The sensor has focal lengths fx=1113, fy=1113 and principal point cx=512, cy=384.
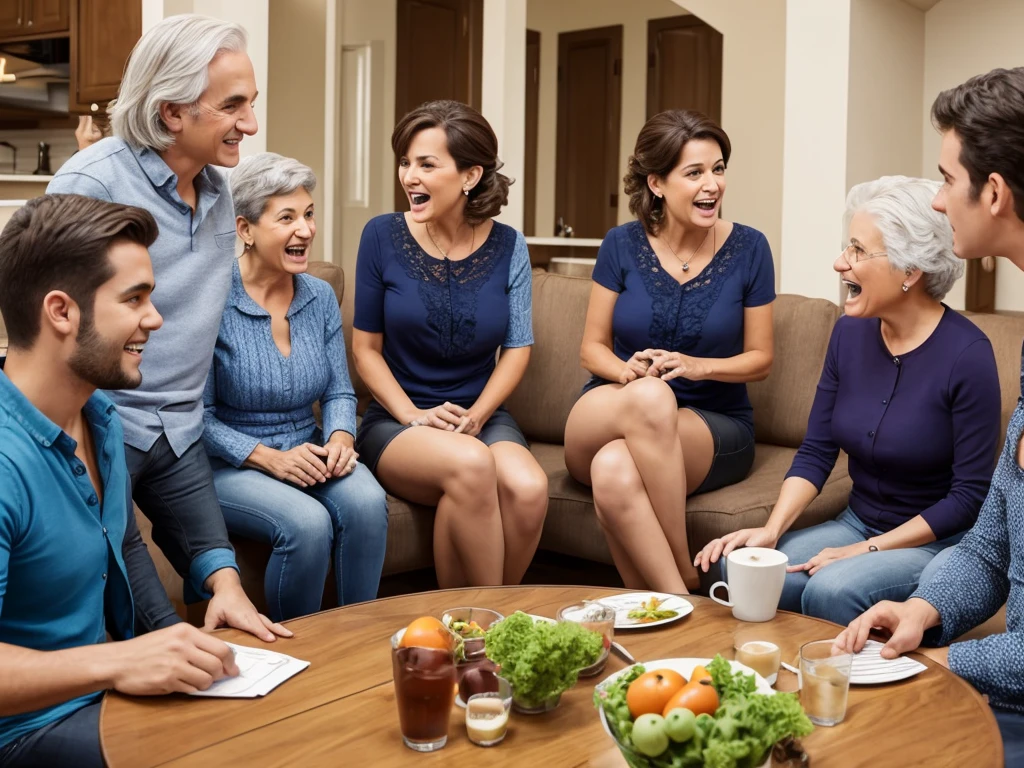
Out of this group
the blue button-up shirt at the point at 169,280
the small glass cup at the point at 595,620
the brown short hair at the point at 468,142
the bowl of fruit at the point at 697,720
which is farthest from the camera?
the brown short hair at the point at 468,142

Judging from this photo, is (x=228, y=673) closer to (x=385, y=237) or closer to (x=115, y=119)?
(x=115, y=119)

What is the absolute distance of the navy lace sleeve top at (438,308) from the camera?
2875mm

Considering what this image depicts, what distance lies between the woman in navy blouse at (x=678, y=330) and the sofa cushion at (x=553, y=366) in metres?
0.28

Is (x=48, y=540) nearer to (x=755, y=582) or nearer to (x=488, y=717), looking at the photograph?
(x=488, y=717)

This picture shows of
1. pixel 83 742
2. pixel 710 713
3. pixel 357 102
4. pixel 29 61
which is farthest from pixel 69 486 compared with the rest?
pixel 29 61

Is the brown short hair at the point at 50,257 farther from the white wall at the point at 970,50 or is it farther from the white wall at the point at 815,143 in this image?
the white wall at the point at 970,50

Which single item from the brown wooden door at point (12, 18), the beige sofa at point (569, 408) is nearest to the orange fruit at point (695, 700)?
the beige sofa at point (569, 408)

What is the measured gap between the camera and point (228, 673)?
1.41 meters

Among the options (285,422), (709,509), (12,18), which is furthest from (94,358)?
(12,18)

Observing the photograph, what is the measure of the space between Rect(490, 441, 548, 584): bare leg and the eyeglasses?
2.78 feet

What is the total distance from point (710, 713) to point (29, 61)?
7.01 meters

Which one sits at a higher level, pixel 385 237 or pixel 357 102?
pixel 357 102

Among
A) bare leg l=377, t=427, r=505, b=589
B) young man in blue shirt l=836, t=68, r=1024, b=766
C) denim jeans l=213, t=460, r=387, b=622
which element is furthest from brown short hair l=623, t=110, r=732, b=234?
young man in blue shirt l=836, t=68, r=1024, b=766

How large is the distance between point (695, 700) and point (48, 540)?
2.87ft
